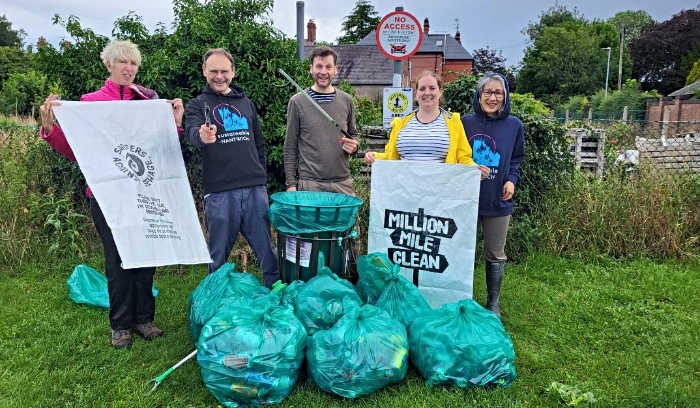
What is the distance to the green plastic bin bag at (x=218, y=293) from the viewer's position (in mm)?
2859

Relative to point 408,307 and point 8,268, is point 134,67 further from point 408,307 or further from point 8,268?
point 8,268

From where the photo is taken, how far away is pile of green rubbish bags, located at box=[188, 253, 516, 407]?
2355 mm

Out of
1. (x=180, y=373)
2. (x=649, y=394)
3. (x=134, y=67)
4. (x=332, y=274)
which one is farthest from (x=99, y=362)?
(x=649, y=394)

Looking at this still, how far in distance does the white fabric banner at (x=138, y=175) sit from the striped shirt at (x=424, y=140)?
1508 millimetres

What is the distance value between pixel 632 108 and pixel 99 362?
3525 cm

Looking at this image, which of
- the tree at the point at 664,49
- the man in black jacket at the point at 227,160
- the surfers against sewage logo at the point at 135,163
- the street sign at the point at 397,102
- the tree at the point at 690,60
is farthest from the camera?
the tree at the point at 664,49

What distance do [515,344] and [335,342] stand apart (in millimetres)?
1432

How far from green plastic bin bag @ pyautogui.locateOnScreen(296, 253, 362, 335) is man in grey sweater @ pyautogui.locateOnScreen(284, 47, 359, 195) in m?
0.87

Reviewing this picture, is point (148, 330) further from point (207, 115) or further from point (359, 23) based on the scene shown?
point (359, 23)

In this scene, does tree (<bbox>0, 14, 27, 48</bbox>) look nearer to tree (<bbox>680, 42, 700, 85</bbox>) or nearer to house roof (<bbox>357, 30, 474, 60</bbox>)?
house roof (<bbox>357, 30, 474, 60</bbox>)

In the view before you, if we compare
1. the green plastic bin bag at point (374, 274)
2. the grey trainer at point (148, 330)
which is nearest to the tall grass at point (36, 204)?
the grey trainer at point (148, 330)

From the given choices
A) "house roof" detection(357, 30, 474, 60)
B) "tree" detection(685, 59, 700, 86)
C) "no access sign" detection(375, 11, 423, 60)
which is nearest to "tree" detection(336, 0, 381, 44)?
"house roof" detection(357, 30, 474, 60)

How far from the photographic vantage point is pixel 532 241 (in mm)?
4883

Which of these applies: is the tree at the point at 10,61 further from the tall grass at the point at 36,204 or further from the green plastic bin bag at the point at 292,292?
the green plastic bin bag at the point at 292,292
